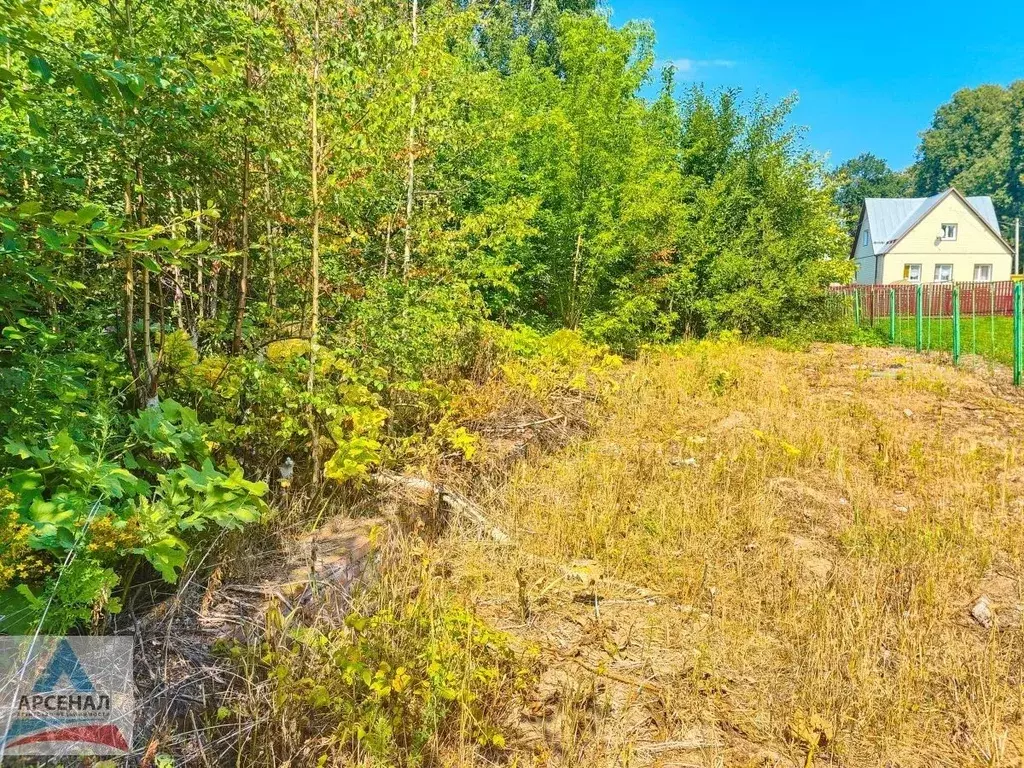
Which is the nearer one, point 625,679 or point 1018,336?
point 625,679

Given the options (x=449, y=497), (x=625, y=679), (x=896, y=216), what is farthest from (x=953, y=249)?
(x=625, y=679)

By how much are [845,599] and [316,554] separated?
2522 millimetres

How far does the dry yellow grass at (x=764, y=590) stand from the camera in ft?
6.96

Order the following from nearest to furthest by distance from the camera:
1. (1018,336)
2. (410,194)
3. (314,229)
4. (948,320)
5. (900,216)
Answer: (314,229), (410,194), (1018,336), (948,320), (900,216)

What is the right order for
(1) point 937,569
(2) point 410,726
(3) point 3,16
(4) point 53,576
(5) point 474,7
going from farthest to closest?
(5) point 474,7 → (1) point 937,569 → (2) point 410,726 → (4) point 53,576 → (3) point 3,16

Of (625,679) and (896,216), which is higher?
(896,216)

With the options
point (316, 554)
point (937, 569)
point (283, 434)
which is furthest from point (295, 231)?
point (937, 569)

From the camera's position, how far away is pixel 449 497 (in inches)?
144

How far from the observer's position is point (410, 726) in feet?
6.47

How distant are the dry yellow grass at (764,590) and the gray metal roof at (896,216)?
3032 cm

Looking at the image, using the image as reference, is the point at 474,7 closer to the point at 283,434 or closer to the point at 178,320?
the point at 178,320

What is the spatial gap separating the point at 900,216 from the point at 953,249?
12.2 ft

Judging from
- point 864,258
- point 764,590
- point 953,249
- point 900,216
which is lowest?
point 764,590

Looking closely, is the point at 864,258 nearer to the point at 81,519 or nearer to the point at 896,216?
the point at 896,216
